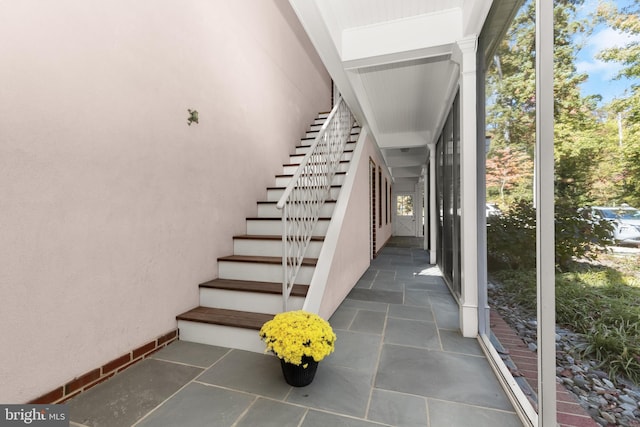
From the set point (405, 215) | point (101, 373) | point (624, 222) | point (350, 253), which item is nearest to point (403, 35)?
point (624, 222)

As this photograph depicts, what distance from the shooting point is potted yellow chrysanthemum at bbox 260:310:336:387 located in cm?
151

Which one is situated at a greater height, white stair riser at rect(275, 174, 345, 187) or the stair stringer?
white stair riser at rect(275, 174, 345, 187)

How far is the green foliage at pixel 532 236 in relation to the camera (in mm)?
1096

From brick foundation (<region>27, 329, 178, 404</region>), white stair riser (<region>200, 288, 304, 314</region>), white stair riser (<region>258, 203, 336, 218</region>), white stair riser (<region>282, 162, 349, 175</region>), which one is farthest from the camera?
white stair riser (<region>282, 162, 349, 175</region>)

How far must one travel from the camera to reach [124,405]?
4.69 feet

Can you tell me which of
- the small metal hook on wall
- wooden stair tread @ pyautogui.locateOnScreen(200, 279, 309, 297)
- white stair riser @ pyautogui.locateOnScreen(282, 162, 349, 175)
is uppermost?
the small metal hook on wall

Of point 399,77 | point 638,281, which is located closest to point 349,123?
point 399,77

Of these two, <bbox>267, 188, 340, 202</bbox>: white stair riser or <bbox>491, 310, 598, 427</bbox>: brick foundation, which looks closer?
<bbox>491, 310, 598, 427</bbox>: brick foundation

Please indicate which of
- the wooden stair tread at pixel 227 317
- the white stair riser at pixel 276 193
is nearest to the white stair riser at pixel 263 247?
the wooden stair tread at pixel 227 317

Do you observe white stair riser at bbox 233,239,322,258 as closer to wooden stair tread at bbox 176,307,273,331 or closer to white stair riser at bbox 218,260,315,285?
white stair riser at bbox 218,260,315,285

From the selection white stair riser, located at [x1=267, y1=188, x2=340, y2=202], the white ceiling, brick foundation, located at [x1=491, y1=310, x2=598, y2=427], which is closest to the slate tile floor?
brick foundation, located at [x1=491, y1=310, x2=598, y2=427]

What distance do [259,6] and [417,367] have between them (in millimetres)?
4096

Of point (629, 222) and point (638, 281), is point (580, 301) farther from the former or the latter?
point (629, 222)

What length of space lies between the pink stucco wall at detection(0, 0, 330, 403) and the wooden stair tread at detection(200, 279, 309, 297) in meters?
0.14
